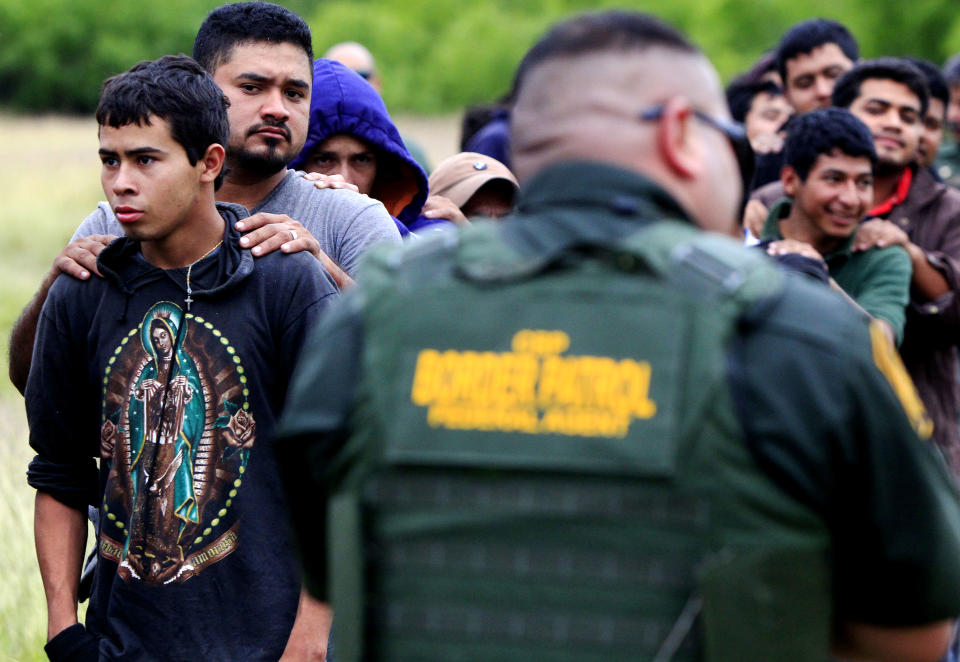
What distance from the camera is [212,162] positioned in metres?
3.37

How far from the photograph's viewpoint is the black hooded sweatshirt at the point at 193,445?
310 centimetres

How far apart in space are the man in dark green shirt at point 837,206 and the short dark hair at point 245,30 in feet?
5.64

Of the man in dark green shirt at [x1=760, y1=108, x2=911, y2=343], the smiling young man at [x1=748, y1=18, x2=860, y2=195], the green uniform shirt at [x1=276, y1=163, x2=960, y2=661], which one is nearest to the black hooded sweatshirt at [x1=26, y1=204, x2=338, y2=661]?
the green uniform shirt at [x1=276, y1=163, x2=960, y2=661]

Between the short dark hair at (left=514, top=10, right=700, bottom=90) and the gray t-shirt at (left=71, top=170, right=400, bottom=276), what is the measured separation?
5.47ft

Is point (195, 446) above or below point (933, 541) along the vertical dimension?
below

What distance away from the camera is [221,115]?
3.42 meters

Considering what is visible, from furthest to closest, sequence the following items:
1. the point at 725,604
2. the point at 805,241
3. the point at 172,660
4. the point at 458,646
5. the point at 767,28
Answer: the point at 767,28 < the point at 805,241 < the point at 172,660 < the point at 458,646 < the point at 725,604

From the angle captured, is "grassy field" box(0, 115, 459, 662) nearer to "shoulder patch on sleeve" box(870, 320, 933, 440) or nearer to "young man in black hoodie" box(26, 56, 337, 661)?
"young man in black hoodie" box(26, 56, 337, 661)

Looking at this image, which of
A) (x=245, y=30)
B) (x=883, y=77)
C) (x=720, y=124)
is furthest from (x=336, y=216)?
(x=883, y=77)

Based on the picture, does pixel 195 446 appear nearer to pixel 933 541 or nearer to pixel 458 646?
pixel 458 646

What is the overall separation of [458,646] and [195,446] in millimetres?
1333

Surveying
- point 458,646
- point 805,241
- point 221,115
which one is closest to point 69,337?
point 221,115

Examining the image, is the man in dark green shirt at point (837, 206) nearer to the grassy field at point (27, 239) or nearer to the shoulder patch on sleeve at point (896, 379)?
the shoulder patch on sleeve at point (896, 379)

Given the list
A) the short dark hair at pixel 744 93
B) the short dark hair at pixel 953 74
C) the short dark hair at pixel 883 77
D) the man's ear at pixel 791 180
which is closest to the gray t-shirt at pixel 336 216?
the man's ear at pixel 791 180
